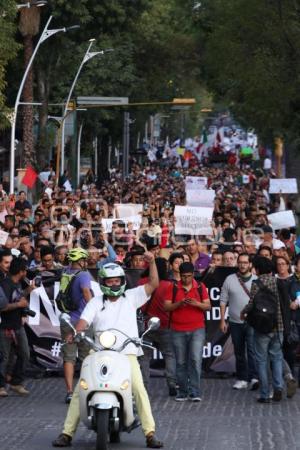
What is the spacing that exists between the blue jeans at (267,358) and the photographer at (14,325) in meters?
2.40

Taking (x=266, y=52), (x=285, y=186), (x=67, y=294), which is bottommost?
(x=285, y=186)

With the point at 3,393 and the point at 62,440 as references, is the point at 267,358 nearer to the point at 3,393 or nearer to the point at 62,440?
the point at 3,393

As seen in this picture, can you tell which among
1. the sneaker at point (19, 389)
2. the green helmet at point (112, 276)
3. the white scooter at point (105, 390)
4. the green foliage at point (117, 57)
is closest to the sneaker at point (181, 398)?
the sneaker at point (19, 389)

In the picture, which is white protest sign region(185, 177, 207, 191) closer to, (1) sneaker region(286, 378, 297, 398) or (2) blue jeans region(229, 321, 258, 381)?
(2) blue jeans region(229, 321, 258, 381)

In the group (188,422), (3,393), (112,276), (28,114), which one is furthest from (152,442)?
(28,114)

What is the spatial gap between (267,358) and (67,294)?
212 centimetres

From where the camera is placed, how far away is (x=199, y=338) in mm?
15875

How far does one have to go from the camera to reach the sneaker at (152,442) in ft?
40.6

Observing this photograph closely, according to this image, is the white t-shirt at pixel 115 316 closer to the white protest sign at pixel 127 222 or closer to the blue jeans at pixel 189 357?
the blue jeans at pixel 189 357

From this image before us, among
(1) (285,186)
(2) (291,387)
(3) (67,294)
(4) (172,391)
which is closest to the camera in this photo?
(3) (67,294)

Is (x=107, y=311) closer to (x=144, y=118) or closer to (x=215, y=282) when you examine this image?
(x=215, y=282)

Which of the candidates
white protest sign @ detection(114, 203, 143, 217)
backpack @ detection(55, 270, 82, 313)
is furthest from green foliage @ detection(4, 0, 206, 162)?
backpack @ detection(55, 270, 82, 313)

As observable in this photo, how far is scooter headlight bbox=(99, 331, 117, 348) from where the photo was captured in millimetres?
12094

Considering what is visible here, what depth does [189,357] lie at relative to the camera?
628 inches
